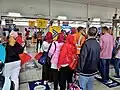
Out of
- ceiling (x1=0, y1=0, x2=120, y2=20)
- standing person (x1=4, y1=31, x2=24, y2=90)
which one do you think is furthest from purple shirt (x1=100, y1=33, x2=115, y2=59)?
ceiling (x1=0, y1=0, x2=120, y2=20)

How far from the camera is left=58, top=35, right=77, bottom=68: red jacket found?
9.58ft

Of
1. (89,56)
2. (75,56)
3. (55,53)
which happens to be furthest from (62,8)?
Answer: (89,56)

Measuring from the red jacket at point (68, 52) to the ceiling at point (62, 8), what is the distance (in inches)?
134

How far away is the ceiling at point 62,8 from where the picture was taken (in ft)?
18.5

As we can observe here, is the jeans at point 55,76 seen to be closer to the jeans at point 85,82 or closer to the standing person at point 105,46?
the jeans at point 85,82

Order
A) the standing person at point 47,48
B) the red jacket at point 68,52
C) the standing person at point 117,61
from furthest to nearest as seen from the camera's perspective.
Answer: the standing person at point 117,61, the standing person at point 47,48, the red jacket at point 68,52

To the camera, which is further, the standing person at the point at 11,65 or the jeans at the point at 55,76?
the jeans at the point at 55,76

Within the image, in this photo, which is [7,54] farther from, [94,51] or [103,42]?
[103,42]

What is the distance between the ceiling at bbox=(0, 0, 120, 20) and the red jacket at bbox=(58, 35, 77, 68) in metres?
3.40

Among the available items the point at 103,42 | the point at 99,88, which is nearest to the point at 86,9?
the point at 103,42

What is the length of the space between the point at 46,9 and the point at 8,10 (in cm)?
143

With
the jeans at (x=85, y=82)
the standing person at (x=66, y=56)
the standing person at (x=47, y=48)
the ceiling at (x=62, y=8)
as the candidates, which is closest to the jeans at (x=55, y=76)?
the standing person at (x=66, y=56)

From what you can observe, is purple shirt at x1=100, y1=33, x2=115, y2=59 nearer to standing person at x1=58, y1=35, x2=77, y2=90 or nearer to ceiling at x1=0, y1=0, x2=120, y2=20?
standing person at x1=58, y1=35, x2=77, y2=90

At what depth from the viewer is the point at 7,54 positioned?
270 cm
